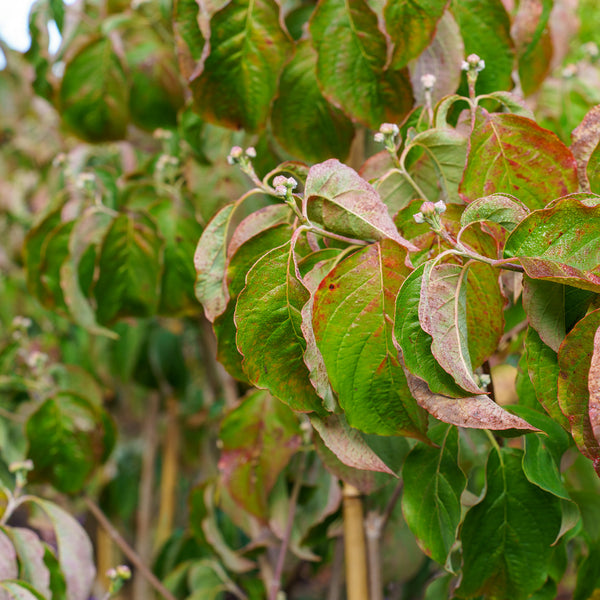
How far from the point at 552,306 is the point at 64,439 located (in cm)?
73

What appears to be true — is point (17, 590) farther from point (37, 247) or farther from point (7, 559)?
point (37, 247)

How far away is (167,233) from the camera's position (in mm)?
908

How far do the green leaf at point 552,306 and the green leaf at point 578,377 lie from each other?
0.09ft

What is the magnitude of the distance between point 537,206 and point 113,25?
0.76 m

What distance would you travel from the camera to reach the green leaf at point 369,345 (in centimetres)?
49

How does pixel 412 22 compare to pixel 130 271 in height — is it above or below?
above

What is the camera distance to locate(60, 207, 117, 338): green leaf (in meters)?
0.86

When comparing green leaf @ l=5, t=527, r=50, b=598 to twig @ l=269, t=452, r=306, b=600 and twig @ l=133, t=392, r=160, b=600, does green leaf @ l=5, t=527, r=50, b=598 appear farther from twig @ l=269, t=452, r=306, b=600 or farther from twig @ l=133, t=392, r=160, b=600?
twig @ l=133, t=392, r=160, b=600

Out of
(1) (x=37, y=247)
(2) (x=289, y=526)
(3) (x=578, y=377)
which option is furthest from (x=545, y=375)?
(1) (x=37, y=247)

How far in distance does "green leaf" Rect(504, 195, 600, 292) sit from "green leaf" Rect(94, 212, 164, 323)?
51 centimetres

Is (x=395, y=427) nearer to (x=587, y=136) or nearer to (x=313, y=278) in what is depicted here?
(x=313, y=278)

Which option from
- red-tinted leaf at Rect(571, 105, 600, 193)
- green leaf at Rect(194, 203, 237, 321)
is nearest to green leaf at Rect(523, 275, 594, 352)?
red-tinted leaf at Rect(571, 105, 600, 193)

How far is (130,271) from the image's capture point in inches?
33.5

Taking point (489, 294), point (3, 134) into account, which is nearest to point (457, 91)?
point (489, 294)
